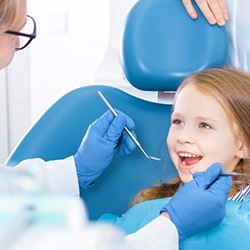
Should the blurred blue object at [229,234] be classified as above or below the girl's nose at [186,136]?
below

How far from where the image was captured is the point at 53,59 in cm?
240

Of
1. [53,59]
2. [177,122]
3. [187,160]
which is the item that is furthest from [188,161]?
[53,59]

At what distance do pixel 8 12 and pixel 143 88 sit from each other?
0.75 meters

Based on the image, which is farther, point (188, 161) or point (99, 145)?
point (99, 145)

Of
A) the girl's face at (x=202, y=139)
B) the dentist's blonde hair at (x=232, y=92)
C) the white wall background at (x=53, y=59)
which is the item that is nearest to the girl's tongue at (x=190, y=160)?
the girl's face at (x=202, y=139)

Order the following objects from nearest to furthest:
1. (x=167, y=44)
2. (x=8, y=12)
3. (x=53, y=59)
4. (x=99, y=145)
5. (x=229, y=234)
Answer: (x=8, y=12) → (x=229, y=234) → (x=99, y=145) → (x=167, y=44) → (x=53, y=59)

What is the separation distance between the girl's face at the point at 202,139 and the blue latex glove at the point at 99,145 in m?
0.16

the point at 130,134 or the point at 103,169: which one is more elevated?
the point at 130,134

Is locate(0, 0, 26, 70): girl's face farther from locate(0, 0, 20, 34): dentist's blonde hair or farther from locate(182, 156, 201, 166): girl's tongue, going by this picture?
locate(182, 156, 201, 166): girl's tongue

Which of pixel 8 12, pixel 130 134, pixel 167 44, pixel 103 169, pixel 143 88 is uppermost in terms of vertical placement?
pixel 8 12

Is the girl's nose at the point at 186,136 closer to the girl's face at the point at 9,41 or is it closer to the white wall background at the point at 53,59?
the girl's face at the point at 9,41

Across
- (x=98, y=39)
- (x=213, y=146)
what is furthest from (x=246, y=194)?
(x=98, y=39)

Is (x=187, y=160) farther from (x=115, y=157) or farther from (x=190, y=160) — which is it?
(x=115, y=157)

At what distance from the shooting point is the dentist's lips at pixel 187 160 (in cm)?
109
